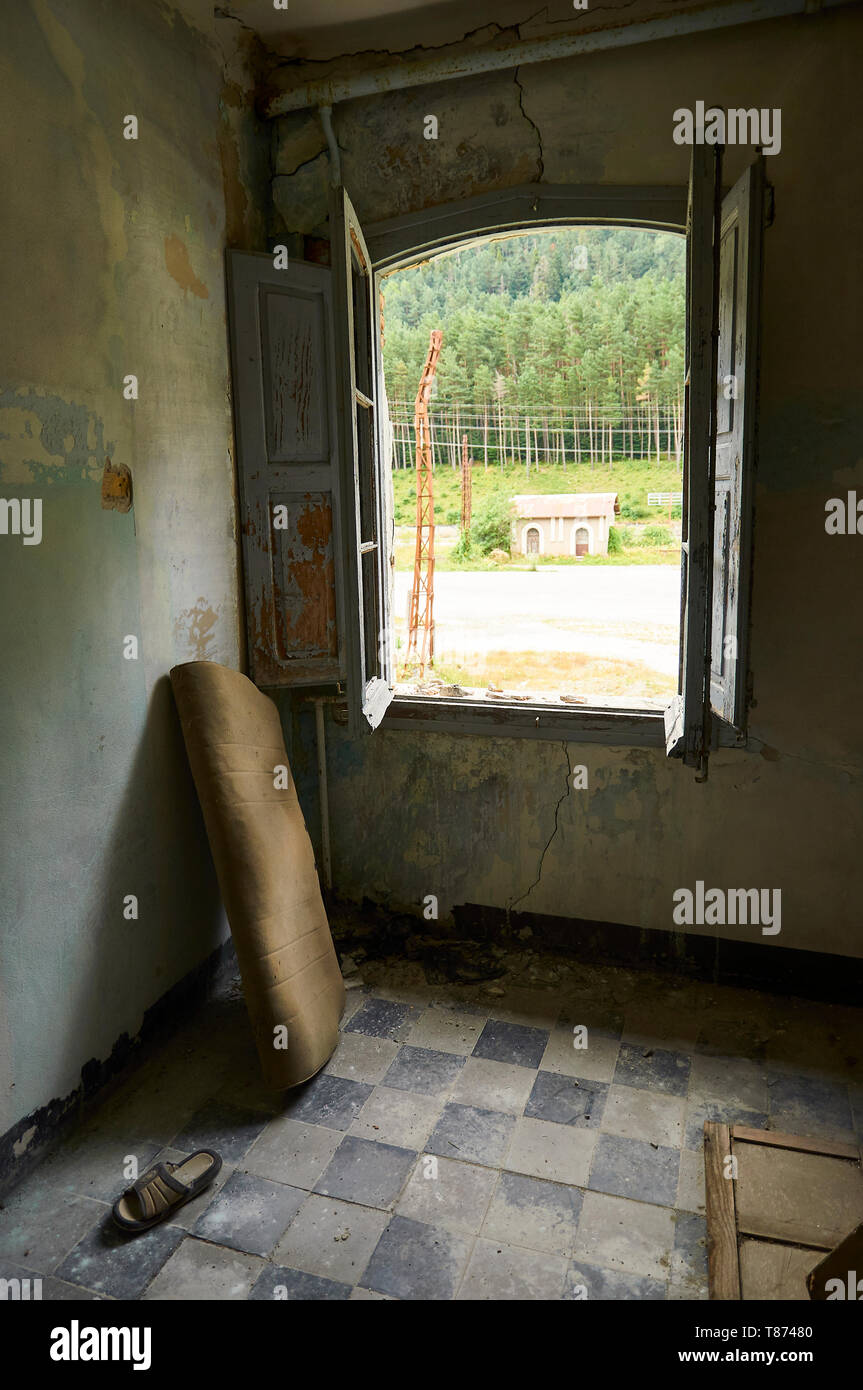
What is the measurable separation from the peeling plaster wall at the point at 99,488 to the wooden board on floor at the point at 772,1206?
183 centimetres

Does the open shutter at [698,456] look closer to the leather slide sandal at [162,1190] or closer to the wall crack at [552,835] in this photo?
the wall crack at [552,835]

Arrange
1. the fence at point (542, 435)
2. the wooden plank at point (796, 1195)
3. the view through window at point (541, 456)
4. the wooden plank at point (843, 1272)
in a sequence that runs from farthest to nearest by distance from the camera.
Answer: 1. the fence at point (542, 435)
2. the view through window at point (541, 456)
3. the wooden plank at point (796, 1195)
4. the wooden plank at point (843, 1272)

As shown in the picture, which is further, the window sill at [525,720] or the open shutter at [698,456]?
the window sill at [525,720]

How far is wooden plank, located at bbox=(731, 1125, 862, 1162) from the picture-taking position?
2.36 metres

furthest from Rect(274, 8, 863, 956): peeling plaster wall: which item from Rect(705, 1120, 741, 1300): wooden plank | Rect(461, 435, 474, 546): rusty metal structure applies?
Rect(461, 435, 474, 546): rusty metal structure

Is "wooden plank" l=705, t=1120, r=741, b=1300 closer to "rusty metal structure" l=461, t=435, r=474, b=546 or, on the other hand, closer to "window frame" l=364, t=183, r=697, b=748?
"window frame" l=364, t=183, r=697, b=748

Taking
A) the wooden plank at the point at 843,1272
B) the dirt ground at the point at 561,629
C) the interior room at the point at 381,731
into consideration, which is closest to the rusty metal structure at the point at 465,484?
the dirt ground at the point at 561,629

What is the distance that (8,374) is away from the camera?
211 cm

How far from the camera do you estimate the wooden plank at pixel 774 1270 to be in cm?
192

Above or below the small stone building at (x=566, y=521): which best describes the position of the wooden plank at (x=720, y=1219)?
below

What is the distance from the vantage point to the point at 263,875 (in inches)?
110

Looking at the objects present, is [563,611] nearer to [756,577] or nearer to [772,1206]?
[756,577]

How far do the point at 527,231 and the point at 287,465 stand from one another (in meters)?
1.30
